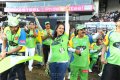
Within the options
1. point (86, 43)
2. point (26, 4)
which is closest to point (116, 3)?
point (26, 4)

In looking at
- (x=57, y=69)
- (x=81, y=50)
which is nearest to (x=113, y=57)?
(x=57, y=69)

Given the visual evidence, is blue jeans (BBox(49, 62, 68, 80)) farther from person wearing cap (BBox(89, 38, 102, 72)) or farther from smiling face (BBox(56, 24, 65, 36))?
person wearing cap (BBox(89, 38, 102, 72))

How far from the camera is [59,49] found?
792 cm

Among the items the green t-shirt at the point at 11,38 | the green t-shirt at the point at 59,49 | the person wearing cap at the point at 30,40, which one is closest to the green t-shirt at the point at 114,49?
the green t-shirt at the point at 59,49

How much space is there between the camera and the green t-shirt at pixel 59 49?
7.91m

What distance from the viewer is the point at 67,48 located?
8383mm

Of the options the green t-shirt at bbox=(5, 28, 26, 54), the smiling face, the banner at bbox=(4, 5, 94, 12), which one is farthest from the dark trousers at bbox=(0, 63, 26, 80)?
the banner at bbox=(4, 5, 94, 12)

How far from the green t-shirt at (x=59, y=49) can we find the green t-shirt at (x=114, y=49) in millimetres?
1317

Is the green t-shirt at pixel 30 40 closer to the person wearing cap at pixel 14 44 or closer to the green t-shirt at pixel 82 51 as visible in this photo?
the green t-shirt at pixel 82 51

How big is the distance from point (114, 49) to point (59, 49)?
1.48 metres

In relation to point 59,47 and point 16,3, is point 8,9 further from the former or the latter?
point 59,47

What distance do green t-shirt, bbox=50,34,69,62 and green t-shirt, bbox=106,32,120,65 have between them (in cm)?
132

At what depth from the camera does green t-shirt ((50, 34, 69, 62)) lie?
26.0 ft

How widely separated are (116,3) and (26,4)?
12320 mm
